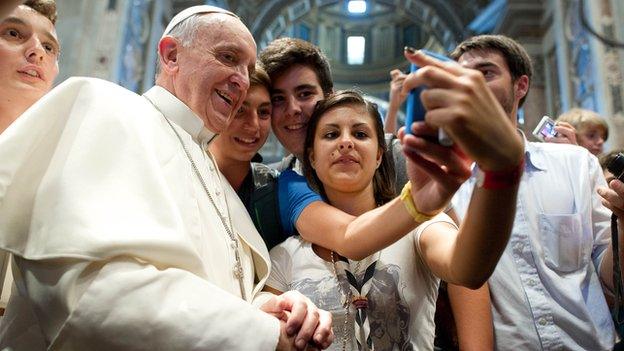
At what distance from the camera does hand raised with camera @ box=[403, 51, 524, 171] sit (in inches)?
37.0

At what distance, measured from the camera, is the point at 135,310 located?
1137 millimetres

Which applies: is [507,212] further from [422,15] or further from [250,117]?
[422,15]

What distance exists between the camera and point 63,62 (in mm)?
6934

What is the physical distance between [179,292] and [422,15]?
616 inches

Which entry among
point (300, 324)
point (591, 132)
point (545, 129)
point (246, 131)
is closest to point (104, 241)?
point (300, 324)

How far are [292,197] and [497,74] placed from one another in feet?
4.36

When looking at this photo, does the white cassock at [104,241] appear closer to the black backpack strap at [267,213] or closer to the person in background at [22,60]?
the black backpack strap at [267,213]

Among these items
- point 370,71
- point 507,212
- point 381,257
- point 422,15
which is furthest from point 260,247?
point 370,71

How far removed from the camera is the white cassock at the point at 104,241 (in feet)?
3.77

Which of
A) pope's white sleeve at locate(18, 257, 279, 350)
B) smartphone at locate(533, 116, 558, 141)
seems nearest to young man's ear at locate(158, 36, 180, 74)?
pope's white sleeve at locate(18, 257, 279, 350)

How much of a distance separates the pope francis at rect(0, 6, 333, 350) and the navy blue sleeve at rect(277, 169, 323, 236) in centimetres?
36

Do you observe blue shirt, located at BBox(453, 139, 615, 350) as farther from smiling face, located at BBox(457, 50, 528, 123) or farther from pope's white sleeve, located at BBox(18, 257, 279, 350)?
pope's white sleeve, located at BBox(18, 257, 279, 350)

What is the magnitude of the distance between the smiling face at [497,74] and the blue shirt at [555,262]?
0.27 m

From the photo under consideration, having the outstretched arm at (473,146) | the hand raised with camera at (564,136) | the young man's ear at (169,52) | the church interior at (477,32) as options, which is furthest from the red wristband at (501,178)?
the hand raised with camera at (564,136)
